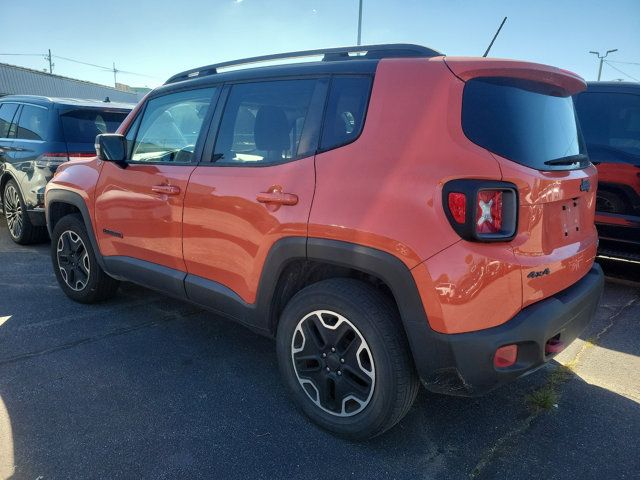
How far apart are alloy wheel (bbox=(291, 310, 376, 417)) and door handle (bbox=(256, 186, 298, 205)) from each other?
0.56 metres

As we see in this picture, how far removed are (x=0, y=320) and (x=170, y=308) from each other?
4.12 ft

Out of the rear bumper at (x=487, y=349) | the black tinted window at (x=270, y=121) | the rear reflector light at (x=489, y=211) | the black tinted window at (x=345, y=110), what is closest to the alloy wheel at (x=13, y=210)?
the black tinted window at (x=270, y=121)

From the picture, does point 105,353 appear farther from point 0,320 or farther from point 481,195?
point 481,195

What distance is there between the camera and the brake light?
1888 millimetres

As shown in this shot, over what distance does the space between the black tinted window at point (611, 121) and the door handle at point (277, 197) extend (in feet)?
12.0

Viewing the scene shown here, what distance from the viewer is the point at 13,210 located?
6.03 metres

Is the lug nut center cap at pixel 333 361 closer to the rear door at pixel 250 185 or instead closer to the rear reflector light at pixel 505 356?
the rear door at pixel 250 185

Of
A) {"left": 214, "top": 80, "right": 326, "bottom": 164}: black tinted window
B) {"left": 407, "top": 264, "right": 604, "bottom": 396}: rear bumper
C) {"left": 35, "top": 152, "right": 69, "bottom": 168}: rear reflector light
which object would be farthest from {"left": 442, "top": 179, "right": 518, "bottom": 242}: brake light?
{"left": 35, "top": 152, "right": 69, "bottom": 168}: rear reflector light

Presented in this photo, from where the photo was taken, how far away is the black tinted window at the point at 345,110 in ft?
7.46

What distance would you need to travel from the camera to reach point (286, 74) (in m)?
2.64

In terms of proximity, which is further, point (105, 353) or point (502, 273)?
point (105, 353)

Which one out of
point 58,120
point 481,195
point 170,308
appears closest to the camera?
point 481,195

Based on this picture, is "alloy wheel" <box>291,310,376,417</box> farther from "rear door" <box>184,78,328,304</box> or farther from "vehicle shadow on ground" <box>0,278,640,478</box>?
"rear door" <box>184,78,328,304</box>

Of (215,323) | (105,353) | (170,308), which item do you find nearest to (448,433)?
(215,323)
